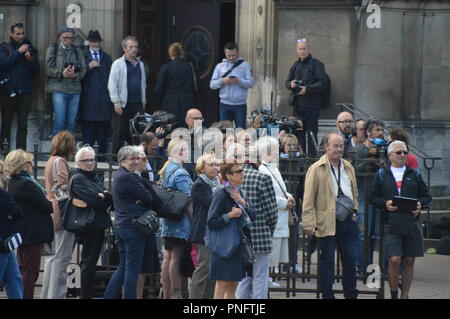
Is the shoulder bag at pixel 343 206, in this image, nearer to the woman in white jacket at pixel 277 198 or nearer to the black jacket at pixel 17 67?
the woman in white jacket at pixel 277 198

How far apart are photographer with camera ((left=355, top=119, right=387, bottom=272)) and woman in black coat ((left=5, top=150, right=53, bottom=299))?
11.0ft

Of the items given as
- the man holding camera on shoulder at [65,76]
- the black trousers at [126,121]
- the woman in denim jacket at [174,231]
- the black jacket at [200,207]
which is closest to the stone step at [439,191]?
the black trousers at [126,121]

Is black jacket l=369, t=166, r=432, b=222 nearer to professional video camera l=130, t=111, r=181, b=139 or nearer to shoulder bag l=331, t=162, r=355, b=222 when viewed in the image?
shoulder bag l=331, t=162, r=355, b=222

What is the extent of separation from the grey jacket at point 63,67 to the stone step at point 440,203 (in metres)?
5.38

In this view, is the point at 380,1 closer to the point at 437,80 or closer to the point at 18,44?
the point at 437,80

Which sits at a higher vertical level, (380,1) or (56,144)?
(380,1)

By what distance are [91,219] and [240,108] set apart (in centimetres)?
599

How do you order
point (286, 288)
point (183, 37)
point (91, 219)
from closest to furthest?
point (91, 219), point (286, 288), point (183, 37)

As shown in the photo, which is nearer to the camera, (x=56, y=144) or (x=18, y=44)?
(x=56, y=144)

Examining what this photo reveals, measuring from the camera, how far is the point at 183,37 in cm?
2155

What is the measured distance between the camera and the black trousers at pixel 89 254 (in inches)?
511

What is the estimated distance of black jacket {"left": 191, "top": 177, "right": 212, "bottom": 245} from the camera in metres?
12.6

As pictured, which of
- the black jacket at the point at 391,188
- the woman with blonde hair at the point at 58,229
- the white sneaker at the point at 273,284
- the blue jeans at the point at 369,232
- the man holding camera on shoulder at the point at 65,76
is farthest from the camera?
the man holding camera on shoulder at the point at 65,76

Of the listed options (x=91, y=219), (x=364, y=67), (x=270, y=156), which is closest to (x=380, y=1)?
(x=364, y=67)
